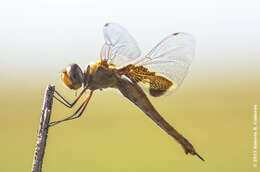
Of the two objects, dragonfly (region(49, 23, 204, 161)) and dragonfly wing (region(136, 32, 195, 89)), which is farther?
dragonfly wing (region(136, 32, 195, 89))

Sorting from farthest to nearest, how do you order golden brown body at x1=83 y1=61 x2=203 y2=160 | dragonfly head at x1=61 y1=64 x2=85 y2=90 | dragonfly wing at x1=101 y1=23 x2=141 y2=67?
dragonfly wing at x1=101 y1=23 x2=141 y2=67
golden brown body at x1=83 y1=61 x2=203 y2=160
dragonfly head at x1=61 y1=64 x2=85 y2=90

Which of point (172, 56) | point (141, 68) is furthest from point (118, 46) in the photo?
point (172, 56)

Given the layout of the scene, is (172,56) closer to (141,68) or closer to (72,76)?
(141,68)

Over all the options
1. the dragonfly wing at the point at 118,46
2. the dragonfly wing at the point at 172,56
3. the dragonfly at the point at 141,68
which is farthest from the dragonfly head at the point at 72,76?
the dragonfly wing at the point at 172,56

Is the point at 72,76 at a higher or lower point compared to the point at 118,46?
lower

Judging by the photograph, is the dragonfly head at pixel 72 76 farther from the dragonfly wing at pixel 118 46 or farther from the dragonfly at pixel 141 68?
the dragonfly wing at pixel 118 46

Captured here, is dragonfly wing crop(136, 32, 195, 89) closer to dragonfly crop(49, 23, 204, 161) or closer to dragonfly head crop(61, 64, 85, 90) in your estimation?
dragonfly crop(49, 23, 204, 161)

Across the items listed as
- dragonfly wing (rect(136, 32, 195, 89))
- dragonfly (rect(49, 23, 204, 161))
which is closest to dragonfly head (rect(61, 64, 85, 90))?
dragonfly (rect(49, 23, 204, 161))

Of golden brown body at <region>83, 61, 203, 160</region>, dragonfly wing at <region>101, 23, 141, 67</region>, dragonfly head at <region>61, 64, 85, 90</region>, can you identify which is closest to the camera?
dragonfly head at <region>61, 64, 85, 90</region>
